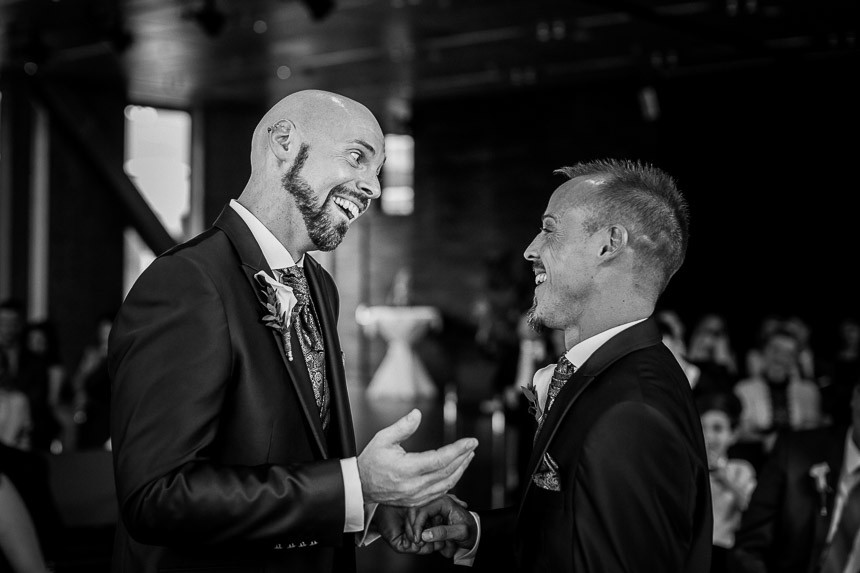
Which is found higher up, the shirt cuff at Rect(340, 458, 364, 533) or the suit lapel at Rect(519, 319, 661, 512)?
the suit lapel at Rect(519, 319, 661, 512)

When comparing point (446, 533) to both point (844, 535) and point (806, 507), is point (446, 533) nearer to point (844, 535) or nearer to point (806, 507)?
point (844, 535)

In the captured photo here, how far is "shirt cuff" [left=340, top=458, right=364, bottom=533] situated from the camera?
180 cm

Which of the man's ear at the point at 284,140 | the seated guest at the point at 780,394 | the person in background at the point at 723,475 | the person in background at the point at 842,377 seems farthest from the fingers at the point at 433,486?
the seated guest at the point at 780,394

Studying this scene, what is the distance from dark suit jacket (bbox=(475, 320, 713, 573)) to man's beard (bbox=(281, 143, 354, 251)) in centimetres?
53

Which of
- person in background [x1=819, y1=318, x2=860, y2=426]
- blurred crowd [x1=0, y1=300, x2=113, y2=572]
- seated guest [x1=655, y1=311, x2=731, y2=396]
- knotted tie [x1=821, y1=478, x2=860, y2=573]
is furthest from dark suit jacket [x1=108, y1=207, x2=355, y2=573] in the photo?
seated guest [x1=655, y1=311, x2=731, y2=396]

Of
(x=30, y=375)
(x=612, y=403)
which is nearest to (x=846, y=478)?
(x=612, y=403)

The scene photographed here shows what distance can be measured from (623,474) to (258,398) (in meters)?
0.64

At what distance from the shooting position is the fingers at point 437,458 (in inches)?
70.4

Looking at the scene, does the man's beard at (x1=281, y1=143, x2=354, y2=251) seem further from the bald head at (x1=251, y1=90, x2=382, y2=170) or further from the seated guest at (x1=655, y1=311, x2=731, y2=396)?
the seated guest at (x1=655, y1=311, x2=731, y2=396)

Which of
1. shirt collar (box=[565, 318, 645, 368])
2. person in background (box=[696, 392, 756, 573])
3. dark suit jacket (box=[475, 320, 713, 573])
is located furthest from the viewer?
person in background (box=[696, 392, 756, 573])

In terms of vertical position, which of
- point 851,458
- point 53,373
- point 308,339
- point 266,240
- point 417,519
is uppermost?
point 266,240

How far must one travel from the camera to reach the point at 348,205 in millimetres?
2051

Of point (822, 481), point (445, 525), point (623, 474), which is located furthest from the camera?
point (822, 481)

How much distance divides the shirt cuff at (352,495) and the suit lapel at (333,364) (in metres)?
0.29
